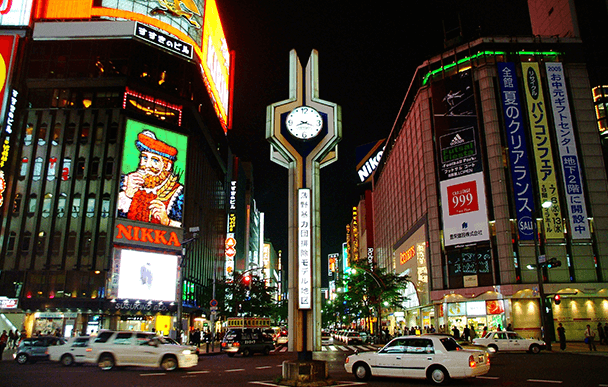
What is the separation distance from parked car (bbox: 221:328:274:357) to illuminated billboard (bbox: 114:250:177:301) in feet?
67.9

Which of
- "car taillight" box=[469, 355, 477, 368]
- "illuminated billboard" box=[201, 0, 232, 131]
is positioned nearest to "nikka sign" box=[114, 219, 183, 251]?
"illuminated billboard" box=[201, 0, 232, 131]

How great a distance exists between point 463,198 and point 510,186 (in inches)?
178

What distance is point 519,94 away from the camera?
156 ft

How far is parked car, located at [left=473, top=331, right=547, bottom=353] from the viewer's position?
95.4ft

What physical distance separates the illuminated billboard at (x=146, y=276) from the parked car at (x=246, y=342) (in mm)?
20703

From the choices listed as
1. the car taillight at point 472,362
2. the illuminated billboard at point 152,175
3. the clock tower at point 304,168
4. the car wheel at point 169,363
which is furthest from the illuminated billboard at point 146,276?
the car taillight at point 472,362

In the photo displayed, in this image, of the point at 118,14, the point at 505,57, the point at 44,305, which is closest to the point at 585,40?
the point at 505,57

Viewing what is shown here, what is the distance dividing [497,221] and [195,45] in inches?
1803

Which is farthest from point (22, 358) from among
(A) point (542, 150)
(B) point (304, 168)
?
(A) point (542, 150)

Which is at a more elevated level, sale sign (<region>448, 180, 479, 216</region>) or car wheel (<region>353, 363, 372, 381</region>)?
sale sign (<region>448, 180, 479, 216</region>)

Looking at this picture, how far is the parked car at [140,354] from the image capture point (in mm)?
20547

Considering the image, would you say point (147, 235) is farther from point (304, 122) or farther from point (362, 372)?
point (362, 372)

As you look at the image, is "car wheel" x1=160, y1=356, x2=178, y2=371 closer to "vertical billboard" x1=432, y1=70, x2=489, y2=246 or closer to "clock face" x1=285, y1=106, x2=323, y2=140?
"clock face" x1=285, y1=106, x2=323, y2=140

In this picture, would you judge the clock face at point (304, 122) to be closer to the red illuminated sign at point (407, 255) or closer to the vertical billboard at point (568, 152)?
the vertical billboard at point (568, 152)
